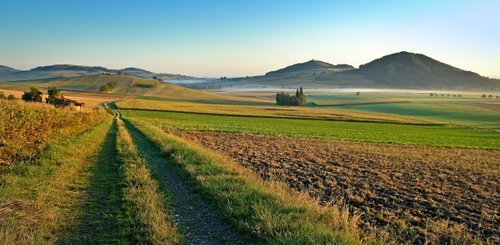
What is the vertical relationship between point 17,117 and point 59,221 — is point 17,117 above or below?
above

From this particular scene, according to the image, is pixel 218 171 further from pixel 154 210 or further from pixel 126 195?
pixel 154 210

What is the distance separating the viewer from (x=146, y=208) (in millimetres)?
9430

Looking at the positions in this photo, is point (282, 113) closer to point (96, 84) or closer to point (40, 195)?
point (40, 195)

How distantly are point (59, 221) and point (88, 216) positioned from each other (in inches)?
29.2

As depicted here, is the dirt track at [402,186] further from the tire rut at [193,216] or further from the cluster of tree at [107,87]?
the cluster of tree at [107,87]

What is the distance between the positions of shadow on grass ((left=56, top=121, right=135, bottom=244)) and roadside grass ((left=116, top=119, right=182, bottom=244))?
0.82 feet

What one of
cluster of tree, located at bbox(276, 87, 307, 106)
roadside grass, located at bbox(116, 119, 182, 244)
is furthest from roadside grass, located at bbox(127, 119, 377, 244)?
→ cluster of tree, located at bbox(276, 87, 307, 106)

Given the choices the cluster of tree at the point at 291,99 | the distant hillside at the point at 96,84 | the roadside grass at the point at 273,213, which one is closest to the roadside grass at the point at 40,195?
the roadside grass at the point at 273,213

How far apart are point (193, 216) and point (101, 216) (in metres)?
2.50

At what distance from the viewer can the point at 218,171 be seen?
14.7 meters

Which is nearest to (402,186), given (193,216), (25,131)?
(193,216)

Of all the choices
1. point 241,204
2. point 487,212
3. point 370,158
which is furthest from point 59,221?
point 370,158

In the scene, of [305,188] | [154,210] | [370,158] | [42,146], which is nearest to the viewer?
[154,210]

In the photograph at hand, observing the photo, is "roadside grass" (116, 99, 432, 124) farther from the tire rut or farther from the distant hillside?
the distant hillside
